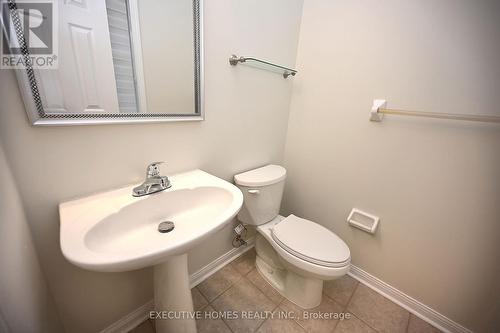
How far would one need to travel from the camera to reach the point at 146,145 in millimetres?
854

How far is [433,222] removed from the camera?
1.08 metres

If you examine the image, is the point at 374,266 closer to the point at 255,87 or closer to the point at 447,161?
the point at 447,161

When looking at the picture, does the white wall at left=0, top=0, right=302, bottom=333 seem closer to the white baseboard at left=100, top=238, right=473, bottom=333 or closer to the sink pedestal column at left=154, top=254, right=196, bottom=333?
the white baseboard at left=100, top=238, right=473, bottom=333

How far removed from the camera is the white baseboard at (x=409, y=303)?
3.66 ft

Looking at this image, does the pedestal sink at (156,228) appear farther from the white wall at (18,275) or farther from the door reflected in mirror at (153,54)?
the door reflected in mirror at (153,54)

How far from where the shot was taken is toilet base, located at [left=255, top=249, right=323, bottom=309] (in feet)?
3.84

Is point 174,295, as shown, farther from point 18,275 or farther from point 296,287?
point 296,287

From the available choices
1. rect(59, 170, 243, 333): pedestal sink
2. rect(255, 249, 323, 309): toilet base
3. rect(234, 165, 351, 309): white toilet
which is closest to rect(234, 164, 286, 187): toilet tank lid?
rect(234, 165, 351, 309): white toilet

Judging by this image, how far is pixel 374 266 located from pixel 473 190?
2.37ft

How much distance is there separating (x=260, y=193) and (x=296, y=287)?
62 centimetres

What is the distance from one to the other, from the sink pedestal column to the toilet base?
614 mm

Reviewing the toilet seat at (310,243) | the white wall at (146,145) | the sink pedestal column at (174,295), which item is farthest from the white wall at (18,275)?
the toilet seat at (310,243)

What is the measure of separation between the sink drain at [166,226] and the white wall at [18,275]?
0.36 m

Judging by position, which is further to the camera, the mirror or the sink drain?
the sink drain
